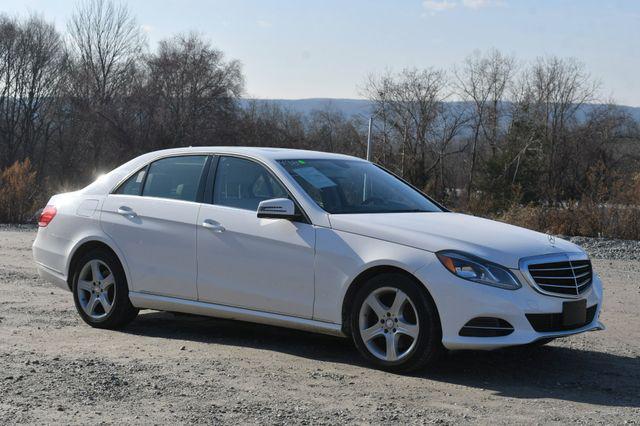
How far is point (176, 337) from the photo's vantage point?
25.7 feet

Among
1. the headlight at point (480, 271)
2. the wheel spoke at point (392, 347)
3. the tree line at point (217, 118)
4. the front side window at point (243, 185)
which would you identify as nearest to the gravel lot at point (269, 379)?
the wheel spoke at point (392, 347)

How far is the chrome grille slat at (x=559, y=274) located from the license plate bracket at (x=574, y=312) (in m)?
0.07

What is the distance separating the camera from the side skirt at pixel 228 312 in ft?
22.2

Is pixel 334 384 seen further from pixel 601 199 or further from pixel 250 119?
pixel 250 119

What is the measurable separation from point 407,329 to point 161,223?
8.18 feet

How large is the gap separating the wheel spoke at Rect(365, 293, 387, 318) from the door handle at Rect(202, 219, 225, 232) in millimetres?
1477

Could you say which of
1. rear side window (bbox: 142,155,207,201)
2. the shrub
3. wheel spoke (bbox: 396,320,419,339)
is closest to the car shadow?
wheel spoke (bbox: 396,320,419,339)

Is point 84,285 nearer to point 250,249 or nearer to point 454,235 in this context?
point 250,249

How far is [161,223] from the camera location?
7.70 meters

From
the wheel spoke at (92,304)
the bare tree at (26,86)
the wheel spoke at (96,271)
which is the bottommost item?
the wheel spoke at (92,304)

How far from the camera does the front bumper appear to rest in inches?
237

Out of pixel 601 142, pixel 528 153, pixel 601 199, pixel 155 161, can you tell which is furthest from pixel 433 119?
pixel 155 161

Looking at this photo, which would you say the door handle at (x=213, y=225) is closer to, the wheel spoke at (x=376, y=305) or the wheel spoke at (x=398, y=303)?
the wheel spoke at (x=376, y=305)

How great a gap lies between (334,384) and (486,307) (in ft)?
3.69
